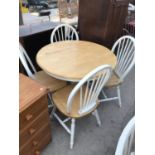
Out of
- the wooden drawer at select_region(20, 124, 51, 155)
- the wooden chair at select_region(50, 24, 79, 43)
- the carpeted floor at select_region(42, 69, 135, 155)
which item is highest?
the wooden chair at select_region(50, 24, 79, 43)

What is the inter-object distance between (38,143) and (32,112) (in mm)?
350

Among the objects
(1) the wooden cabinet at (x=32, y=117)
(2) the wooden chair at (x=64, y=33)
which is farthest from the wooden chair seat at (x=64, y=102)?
(2) the wooden chair at (x=64, y=33)

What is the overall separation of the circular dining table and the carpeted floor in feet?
2.08

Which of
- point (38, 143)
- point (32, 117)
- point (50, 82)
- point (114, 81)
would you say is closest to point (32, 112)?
point (32, 117)

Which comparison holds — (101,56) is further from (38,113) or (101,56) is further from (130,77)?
(130,77)

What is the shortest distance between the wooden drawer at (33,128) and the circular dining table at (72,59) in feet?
1.16

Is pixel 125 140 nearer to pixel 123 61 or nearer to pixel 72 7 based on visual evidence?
pixel 123 61

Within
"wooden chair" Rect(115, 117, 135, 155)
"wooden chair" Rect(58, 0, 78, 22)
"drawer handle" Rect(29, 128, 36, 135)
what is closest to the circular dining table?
"drawer handle" Rect(29, 128, 36, 135)

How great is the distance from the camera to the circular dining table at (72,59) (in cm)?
155

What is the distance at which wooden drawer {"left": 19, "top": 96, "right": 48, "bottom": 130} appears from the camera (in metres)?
1.25

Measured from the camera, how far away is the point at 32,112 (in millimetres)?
1329

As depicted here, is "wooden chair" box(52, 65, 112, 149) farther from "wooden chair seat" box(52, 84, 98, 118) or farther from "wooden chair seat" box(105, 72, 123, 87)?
"wooden chair seat" box(105, 72, 123, 87)
